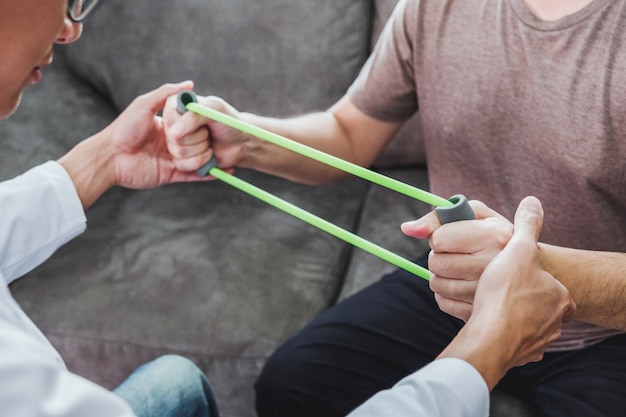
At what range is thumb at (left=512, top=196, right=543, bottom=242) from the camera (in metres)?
0.84

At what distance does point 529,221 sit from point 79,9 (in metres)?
0.62

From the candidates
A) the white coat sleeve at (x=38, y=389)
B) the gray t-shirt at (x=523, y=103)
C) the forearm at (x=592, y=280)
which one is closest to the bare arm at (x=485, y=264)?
the forearm at (x=592, y=280)

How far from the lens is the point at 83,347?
1329 millimetres

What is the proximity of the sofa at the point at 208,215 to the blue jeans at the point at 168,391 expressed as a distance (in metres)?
0.18

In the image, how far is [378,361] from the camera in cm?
113

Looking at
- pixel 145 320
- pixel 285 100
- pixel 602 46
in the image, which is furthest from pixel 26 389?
pixel 285 100

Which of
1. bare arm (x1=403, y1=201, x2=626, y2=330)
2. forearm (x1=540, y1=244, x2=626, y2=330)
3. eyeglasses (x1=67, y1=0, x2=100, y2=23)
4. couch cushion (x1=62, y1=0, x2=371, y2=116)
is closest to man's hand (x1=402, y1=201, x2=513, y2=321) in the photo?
bare arm (x1=403, y1=201, x2=626, y2=330)

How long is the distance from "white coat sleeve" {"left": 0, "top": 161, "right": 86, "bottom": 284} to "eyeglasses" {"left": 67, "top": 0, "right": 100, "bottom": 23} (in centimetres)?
→ 29

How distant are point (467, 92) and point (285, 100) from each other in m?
0.64

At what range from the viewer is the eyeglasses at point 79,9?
88 cm

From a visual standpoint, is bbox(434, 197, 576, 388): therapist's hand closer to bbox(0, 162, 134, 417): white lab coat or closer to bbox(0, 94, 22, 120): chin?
bbox(0, 162, 134, 417): white lab coat

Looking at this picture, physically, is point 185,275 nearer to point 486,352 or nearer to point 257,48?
point 257,48

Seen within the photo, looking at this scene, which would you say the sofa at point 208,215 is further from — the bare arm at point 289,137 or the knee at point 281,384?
the bare arm at point 289,137

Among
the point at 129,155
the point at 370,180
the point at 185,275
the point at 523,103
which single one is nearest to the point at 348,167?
the point at 370,180
